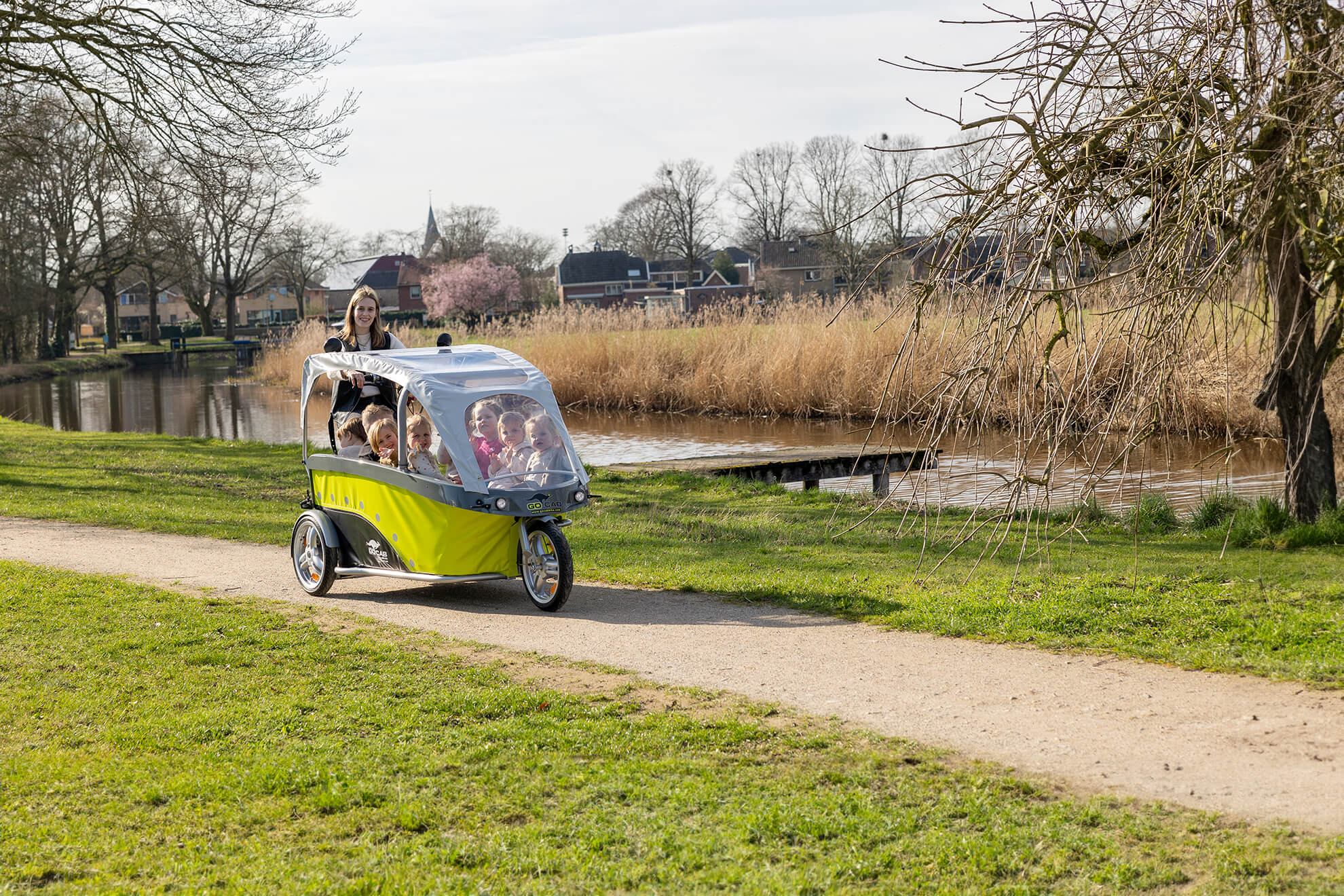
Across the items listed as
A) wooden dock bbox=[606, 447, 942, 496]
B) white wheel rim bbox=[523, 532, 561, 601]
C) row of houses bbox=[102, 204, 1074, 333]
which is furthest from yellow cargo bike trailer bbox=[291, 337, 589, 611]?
row of houses bbox=[102, 204, 1074, 333]

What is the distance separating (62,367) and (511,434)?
56.5 meters

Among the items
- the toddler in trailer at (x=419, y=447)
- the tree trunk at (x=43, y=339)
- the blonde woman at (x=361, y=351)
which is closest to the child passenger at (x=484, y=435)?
the toddler in trailer at (x=419, y=447)

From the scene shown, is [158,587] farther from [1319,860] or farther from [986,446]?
[986,446]

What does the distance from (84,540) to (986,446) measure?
45.9ft

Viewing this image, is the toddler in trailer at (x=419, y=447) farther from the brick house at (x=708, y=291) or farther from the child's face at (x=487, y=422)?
the brick house at (x=708, y=291)

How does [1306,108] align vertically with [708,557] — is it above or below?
above

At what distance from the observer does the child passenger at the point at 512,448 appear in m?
9.04

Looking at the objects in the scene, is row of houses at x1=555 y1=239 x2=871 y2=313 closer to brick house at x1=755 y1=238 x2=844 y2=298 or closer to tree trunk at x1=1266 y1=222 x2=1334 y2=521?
brick house at x1=755 y1=238 x2=844 y2=298

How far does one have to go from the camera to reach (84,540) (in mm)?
12547

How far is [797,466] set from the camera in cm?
1778

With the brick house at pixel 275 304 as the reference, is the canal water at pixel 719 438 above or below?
below

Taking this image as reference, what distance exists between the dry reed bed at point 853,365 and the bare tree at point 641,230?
2152 inches

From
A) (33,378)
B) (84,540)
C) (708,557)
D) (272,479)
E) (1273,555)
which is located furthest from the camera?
(33,378)

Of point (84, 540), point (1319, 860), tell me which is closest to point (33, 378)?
point (84, 540)
